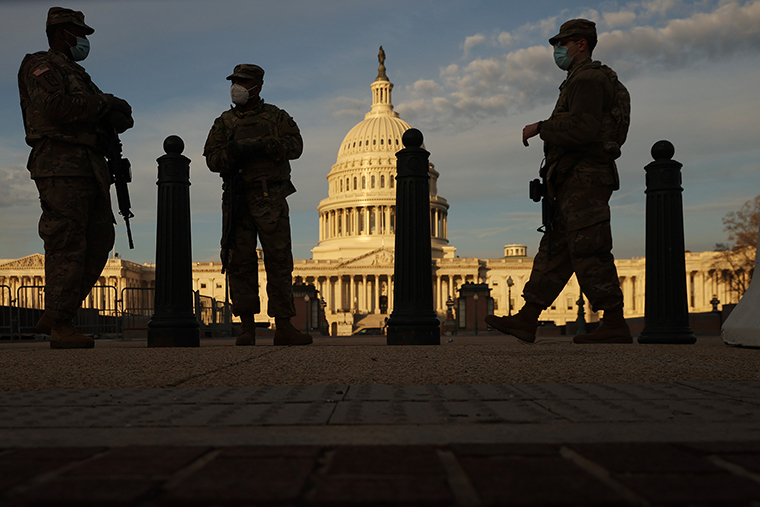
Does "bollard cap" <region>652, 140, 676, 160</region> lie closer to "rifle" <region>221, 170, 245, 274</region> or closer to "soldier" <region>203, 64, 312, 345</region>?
"soldier" <region>203, 64, 312, 345</region>

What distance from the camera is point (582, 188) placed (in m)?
7.30

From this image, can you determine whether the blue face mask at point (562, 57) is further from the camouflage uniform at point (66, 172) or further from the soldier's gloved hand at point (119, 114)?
the camouflage uniform at point (66, 172)

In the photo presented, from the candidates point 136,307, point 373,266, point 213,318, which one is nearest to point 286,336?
point 136,307

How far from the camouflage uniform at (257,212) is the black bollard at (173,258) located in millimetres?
784

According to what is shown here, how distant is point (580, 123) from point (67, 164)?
4899 mm

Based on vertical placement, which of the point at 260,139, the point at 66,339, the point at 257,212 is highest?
the point at 260,139

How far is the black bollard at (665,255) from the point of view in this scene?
8400 mm

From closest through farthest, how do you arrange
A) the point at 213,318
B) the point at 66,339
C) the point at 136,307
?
the point at 66,339, the point at 136,307, the point at 213,318

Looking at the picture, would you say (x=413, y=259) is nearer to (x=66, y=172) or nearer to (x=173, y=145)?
(x=173, y=145)

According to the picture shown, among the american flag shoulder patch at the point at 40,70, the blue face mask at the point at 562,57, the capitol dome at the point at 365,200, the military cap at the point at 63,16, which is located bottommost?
the american flag shoulder patch at the point at 40,70

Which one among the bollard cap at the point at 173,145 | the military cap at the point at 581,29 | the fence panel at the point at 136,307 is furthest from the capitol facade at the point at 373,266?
the military cap at the point at 581,29

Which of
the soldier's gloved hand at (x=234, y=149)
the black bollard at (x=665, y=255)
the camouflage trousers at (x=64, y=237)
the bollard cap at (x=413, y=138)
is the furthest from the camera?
the bollard cap at (x=413, y=138)

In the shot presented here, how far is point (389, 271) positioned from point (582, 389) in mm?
98282

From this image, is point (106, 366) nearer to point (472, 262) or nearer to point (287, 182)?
point (287, 182)
